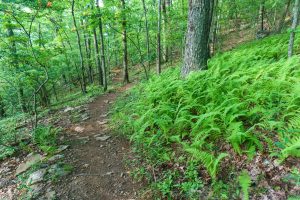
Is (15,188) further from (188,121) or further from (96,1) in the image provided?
(96,1)

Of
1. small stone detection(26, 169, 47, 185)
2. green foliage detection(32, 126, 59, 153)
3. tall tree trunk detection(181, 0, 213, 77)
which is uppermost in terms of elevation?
tall tree trunk detection(181, 0, 213, 77)

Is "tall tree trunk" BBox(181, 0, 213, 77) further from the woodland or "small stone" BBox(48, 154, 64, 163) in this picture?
"small stone" BBox(48, 154, 64, 163)

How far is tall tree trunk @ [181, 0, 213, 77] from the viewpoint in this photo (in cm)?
572

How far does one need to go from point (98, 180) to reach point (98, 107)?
5.39 meters

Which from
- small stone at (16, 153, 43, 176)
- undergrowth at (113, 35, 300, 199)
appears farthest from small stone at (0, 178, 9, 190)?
undergrowth at (113, 35, 300, 199)

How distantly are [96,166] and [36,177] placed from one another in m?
1.18

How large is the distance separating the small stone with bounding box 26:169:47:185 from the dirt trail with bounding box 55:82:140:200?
1.56ft

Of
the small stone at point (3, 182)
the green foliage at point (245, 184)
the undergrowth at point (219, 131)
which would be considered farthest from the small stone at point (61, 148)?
the green foliage at point (245, 184)

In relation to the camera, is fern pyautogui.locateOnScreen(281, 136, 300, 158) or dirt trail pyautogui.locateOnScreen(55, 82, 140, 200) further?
dirt trail pyautogui.locateOnScreen(55, 82, 140, 200)

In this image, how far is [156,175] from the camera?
11.6ft

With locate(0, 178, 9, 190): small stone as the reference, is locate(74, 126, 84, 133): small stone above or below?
above

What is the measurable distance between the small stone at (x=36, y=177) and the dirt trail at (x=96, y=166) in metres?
0.48

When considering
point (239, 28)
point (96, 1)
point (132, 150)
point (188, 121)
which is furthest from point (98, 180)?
point (239, 28)

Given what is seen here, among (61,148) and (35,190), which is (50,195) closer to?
(35,190)
